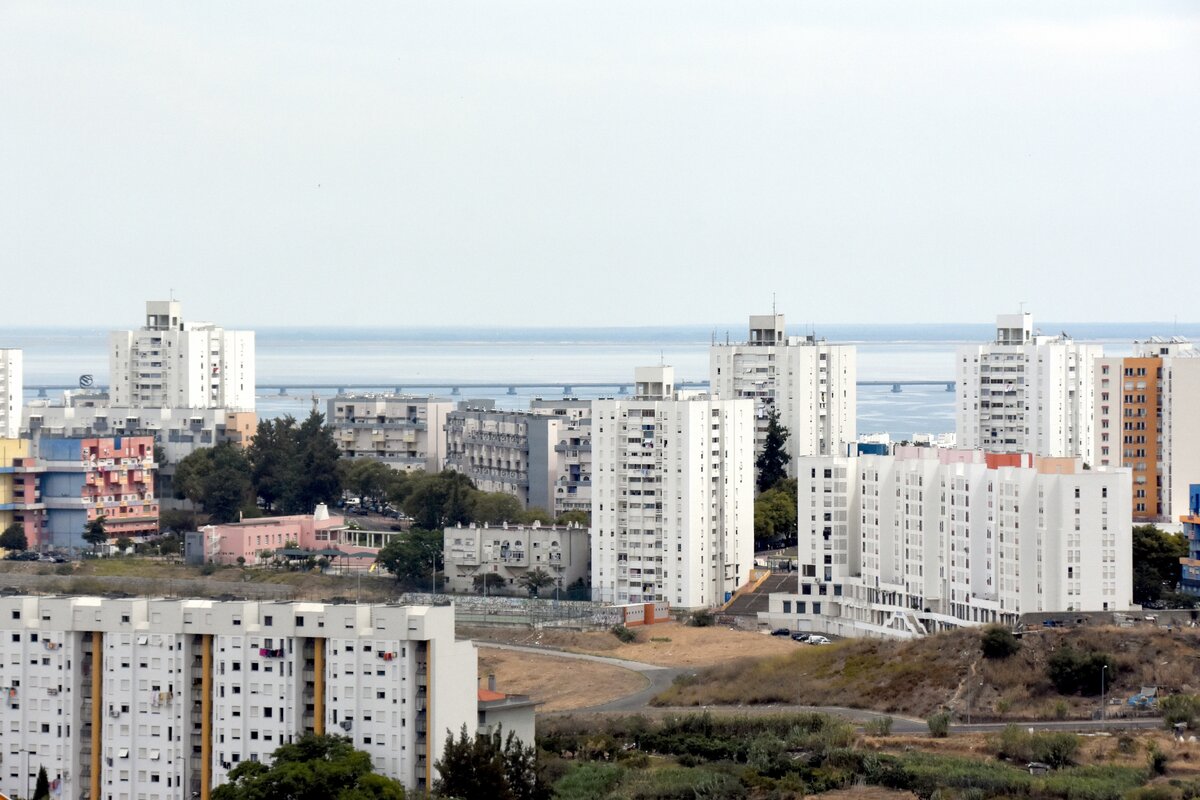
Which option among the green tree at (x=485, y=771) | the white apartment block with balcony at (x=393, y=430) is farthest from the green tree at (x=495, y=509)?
the green tree at (x=485, y=771)

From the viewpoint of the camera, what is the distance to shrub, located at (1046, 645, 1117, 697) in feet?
127

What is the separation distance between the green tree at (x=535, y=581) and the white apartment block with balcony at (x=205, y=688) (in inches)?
864

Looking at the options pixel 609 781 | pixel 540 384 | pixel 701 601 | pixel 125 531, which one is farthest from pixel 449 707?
pixel 540 384

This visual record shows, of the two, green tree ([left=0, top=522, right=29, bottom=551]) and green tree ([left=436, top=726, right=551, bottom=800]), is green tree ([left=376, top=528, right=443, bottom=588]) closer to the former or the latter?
green tree ([left=0, top=522, right=29, bottom=551])

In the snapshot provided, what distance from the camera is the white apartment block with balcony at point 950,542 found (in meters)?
42.7

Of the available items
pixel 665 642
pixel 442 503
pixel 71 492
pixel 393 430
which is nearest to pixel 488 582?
pixel 442 503

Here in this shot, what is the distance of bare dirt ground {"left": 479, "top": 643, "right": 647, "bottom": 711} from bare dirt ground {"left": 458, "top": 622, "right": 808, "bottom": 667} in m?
1.12

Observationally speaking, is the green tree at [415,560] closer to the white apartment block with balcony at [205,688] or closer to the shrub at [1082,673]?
the shrub at [1082,673]

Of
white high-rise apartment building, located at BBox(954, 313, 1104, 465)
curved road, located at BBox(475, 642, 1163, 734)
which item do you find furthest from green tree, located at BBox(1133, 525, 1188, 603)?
white high-rise apartment building, located at BBox(954, 313, 1104, 465)

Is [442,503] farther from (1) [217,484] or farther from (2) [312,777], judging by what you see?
(2) [312,777]

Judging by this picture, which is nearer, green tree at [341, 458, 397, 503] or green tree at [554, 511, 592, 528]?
green tree at [554, 511, 592, 528]

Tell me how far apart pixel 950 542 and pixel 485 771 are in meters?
18.0

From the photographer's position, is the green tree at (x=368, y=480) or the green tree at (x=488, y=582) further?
the green tree at (x=368, y=480)

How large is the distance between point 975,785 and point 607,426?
21425 millimetres
